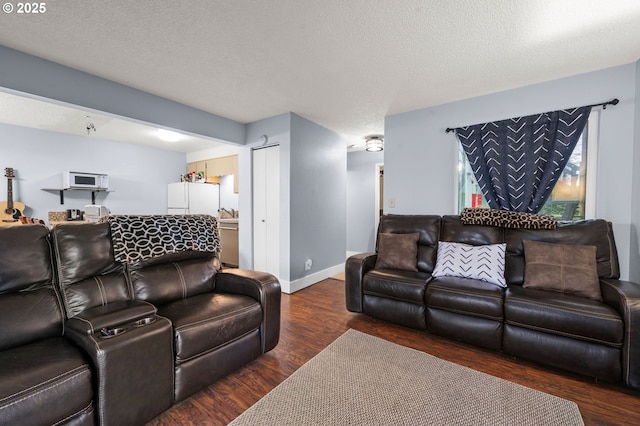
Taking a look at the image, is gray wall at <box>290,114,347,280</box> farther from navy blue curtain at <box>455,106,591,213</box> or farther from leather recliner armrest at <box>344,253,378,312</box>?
navy blue curtain at <box>455,106,591,213</box>

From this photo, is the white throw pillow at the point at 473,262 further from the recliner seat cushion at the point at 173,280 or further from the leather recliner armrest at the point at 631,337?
the recliner seat cushion at the point at 173,280

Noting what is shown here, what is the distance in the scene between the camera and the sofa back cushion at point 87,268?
5.19ft

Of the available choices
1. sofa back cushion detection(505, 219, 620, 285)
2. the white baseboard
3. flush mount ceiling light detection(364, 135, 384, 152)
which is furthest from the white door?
sofa back cushion detection(505, 219, 620, 285)

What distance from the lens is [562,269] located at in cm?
209

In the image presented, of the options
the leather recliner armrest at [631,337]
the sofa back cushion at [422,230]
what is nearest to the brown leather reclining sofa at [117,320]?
the sofa back cushion at [422,230]

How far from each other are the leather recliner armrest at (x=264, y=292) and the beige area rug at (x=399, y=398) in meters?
0.34

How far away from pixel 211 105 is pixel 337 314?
9.65 feet

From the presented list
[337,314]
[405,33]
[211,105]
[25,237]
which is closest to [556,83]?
[405,33]

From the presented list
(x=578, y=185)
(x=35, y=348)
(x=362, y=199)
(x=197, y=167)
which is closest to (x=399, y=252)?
(x=578, y=185)

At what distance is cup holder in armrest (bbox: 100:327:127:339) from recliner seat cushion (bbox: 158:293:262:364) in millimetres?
Result: 259

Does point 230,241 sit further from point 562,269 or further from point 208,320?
point 562,269

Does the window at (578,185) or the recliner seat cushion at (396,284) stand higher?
the window at (578,185)

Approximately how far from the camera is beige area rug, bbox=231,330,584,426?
4.66 feet

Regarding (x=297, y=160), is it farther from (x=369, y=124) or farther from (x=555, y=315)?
(x=555, y=315)
